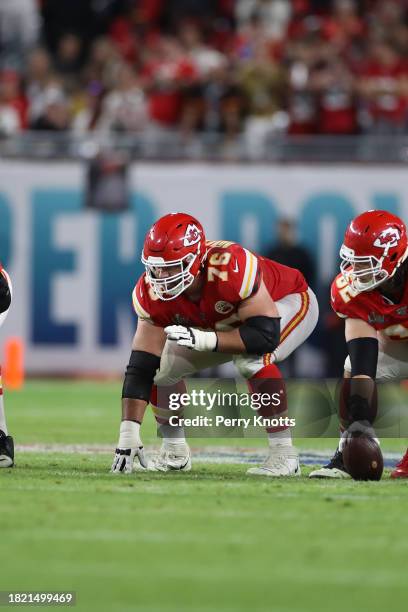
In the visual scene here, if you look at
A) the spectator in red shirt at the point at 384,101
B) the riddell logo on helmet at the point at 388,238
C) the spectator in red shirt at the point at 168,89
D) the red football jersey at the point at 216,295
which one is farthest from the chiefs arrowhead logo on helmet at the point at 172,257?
the spectator in red shirt at the point at 168,89

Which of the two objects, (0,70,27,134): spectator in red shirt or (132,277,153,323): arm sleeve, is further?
(0,70,27,134): spectator in red shirt

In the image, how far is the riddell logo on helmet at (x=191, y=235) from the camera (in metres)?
6.96

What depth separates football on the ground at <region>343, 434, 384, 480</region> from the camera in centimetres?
672

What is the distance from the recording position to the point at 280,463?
7.14m

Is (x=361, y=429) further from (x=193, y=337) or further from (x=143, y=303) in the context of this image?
(x=143, y=303)

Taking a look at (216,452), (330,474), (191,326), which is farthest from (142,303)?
(216,452)

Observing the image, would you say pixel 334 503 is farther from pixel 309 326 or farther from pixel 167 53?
pixel 167 53

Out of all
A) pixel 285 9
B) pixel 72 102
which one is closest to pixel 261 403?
pixel 72 102

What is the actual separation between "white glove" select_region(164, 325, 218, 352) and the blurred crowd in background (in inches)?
327

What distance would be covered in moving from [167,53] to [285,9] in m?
1.76

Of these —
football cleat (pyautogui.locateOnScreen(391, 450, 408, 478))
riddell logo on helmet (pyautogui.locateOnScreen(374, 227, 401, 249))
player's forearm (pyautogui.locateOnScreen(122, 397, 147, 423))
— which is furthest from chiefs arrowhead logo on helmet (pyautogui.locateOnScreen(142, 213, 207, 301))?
football cleat (pyautogui.locateOnScreen(391, 450, 408, 478))

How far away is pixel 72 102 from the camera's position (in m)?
15.9

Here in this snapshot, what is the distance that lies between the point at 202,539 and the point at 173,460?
2506 mm

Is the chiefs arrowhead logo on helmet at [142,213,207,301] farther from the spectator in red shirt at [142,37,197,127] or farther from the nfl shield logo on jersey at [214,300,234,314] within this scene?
the spectator in red shirt at [142,37,197,127]
